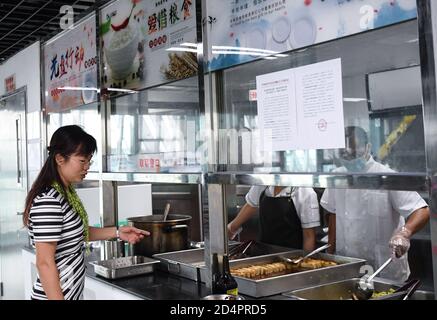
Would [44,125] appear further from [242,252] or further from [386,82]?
[386,82]

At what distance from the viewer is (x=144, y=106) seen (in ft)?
9.50

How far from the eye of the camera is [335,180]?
1664 millimetres

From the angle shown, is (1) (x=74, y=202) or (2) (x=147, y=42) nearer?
(1) (x=74, y=202)

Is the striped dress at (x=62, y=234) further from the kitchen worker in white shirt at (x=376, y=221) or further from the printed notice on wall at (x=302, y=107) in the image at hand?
the kitchen worker in white shirt at (x=376, y=221)

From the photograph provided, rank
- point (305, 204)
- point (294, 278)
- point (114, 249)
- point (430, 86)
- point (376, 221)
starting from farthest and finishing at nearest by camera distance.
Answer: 1. point (305, 204)
2. point (114, 249)
3. point (376, 221)
4. point (294, 278)
5. point (430, 86)

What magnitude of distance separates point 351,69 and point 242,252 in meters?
1.23

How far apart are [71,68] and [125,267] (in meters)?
1.68

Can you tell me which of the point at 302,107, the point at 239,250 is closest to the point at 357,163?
the point at 302,107

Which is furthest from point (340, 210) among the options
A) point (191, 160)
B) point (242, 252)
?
point (191, 160)

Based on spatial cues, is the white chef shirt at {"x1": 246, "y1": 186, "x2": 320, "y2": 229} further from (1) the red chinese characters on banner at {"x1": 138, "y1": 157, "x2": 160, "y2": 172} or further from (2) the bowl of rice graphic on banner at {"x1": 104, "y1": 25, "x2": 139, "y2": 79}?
(2) the bowl of rice graphic on banner at {"x1": 104, "y1": 25, "x2": 139, "y2": 79}

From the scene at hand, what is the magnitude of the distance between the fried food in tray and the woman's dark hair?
2.81ft

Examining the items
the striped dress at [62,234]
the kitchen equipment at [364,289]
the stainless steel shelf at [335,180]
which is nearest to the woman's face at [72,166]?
the striped dress at [62,234]

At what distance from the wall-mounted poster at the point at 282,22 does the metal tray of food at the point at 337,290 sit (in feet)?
3.06

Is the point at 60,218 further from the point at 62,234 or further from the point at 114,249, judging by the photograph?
the point at 114,249
